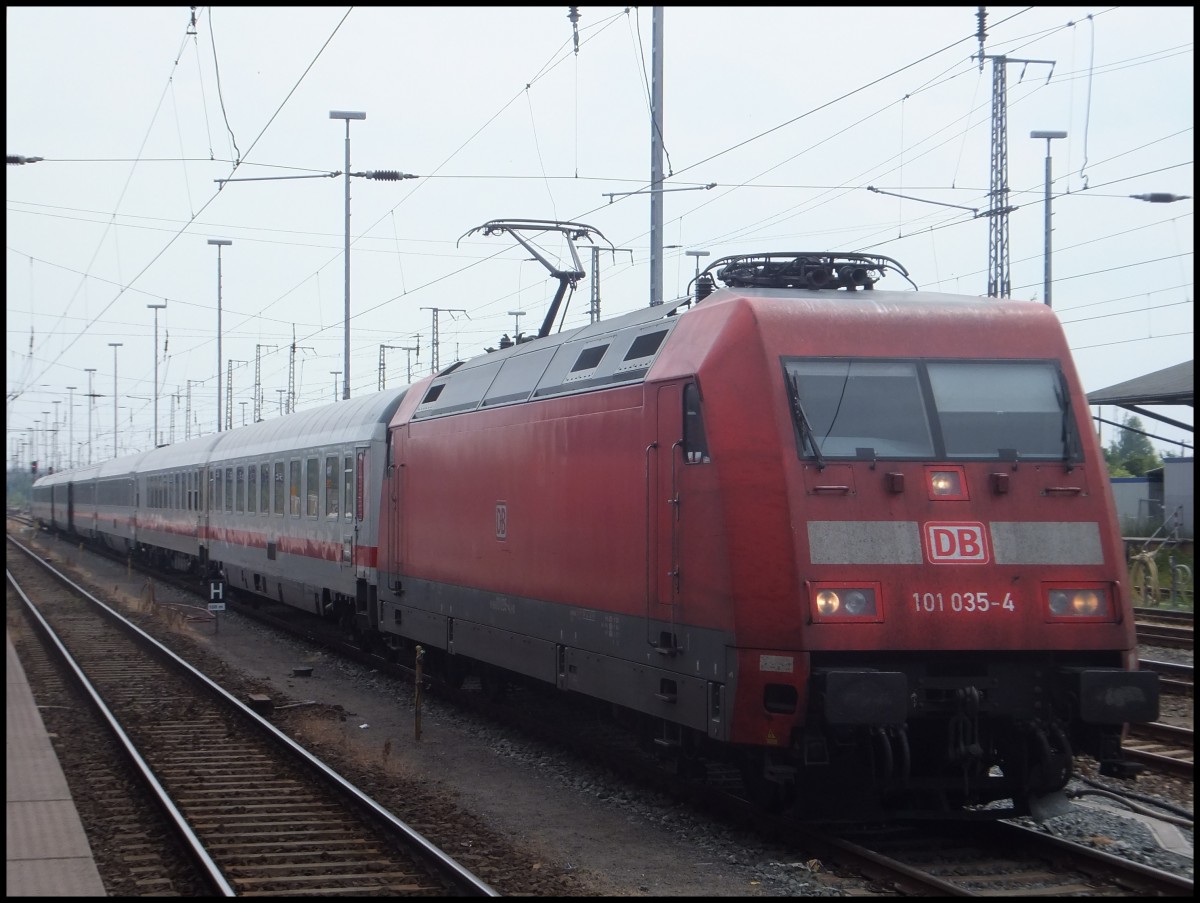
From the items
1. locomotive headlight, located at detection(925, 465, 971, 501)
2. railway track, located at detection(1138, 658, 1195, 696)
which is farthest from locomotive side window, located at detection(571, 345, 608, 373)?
railway track, located at detection(1138, 658, 1195, 696)

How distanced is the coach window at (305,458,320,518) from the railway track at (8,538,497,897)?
12.0 ft

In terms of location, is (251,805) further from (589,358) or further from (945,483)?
(945,483)

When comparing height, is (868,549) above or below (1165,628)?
above

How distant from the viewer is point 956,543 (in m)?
8.12

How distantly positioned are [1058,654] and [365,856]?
463cm

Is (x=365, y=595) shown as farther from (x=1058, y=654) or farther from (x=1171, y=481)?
(x=1171, y=481)

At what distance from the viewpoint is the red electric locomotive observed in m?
7.91

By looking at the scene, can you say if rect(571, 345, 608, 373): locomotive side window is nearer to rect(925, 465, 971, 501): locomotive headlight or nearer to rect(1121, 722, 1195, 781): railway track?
rect(925, 465, 971, 501): locomotive headlight

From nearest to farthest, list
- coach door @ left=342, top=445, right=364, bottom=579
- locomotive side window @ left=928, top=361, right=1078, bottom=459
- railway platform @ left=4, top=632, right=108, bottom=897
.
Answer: railway platform @ left=4, top=632, right=108, bottom=897
locomotive side window @ left=928, top=361, right=1078, bottom=459
coach door @ left=342, top=445, right=364, bottom=579

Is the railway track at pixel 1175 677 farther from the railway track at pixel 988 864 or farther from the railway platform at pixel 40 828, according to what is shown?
the railway platform at pixel 40 828

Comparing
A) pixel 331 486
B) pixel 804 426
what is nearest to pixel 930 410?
pixel 804 426

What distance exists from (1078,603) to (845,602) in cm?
149

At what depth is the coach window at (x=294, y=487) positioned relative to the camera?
72.4 ft

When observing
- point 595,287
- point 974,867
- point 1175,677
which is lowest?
point 974,867
